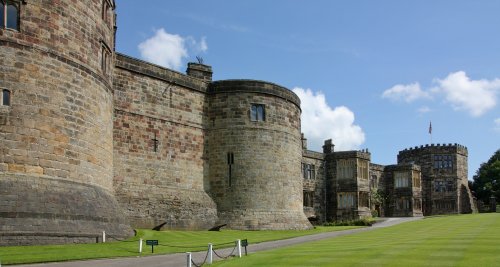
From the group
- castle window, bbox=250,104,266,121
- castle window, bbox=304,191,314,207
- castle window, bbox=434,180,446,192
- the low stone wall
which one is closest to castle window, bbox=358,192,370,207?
castle window, bbox=304,191,314,207

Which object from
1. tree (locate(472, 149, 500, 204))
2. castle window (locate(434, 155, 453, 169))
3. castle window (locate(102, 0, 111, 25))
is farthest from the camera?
tree (locate(472, 149, 500, 204))

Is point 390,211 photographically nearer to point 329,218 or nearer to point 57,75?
point 329,218

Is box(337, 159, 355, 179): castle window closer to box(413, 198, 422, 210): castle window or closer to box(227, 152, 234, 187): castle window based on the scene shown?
box(413, 198, 422, 210): castle window

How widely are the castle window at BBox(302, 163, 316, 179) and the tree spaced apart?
33.7m

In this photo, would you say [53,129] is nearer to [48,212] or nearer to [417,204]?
[48,212]

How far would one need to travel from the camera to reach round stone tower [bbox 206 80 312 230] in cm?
3841

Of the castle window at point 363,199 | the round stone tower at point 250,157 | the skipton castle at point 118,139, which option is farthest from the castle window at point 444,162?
the round stone tower at point 250,157

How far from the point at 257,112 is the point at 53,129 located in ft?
57.9

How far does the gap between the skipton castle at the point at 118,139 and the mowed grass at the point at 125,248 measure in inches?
42.4

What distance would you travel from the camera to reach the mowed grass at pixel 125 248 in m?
20.4

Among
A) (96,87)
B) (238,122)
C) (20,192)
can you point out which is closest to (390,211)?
(238,122)

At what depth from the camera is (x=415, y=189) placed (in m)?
68.4

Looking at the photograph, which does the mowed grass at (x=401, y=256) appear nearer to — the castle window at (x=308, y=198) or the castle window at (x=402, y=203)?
the castle window at (x=308, y=198)

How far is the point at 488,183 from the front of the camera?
270ft
